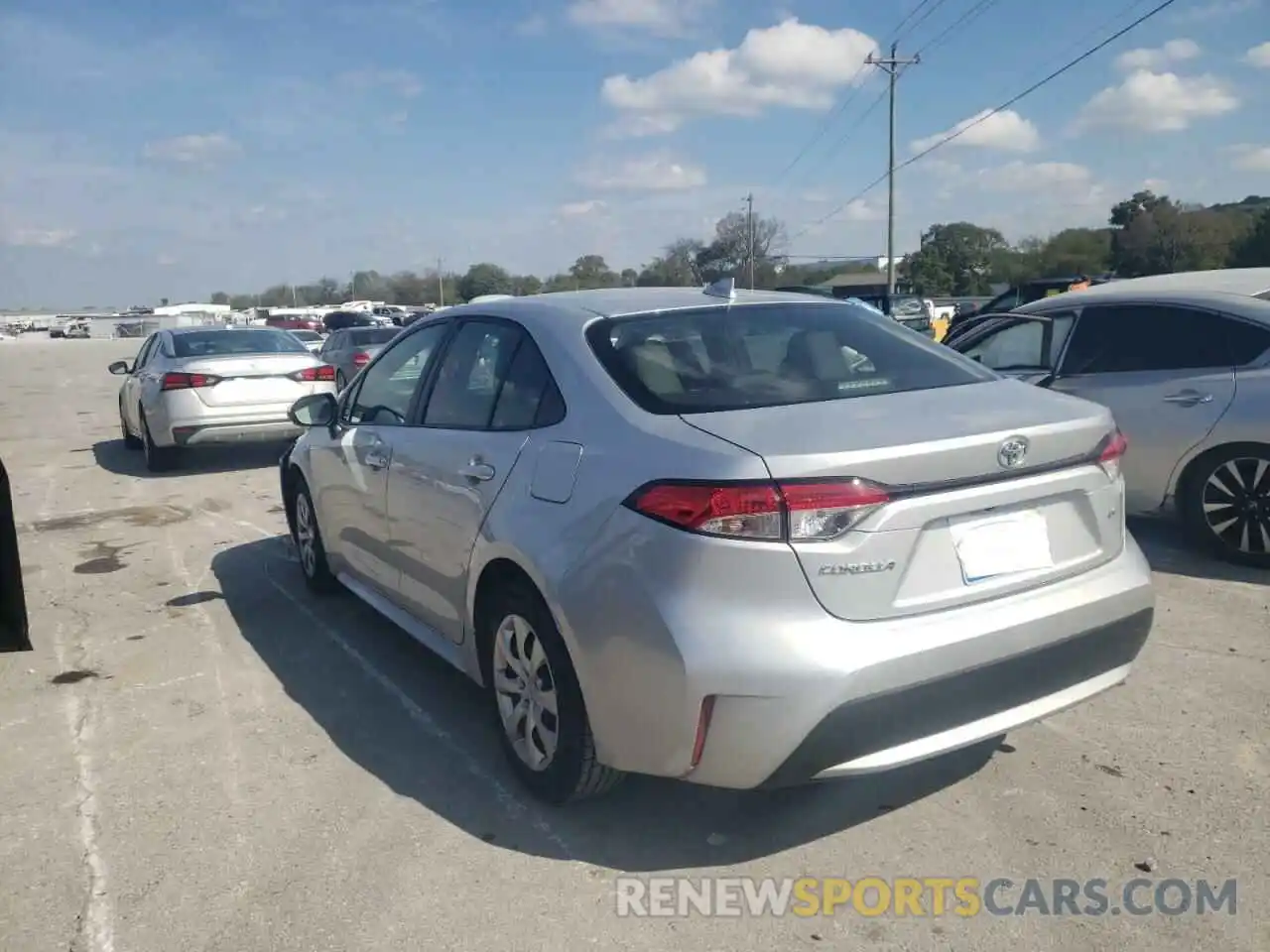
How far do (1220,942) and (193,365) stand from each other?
988cm

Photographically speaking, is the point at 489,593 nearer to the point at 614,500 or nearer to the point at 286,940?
the point at 614,500

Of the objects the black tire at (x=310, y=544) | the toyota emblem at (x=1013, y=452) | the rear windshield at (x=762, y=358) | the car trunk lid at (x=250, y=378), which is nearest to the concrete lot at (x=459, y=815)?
the black tire at (x=310, y=544)

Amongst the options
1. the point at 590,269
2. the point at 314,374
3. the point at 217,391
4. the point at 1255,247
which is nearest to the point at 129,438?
the point at 217,391

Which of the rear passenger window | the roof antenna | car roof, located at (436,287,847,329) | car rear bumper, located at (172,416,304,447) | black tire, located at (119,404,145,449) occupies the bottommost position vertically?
black tire, located at (119,404,145,449)

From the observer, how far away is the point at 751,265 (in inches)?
2279

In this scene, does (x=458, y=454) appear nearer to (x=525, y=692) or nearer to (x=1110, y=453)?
(x=525, y=692)

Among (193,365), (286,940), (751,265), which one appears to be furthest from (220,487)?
(751,265)

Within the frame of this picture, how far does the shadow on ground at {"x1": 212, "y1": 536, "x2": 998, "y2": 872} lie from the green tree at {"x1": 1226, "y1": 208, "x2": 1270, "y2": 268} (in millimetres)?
41910

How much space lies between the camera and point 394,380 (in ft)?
15.7

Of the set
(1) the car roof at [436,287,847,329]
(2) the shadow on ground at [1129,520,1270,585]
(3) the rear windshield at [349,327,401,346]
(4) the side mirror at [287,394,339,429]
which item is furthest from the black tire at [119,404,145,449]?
(2) the shadow on ground at [1129,520,1270,585]

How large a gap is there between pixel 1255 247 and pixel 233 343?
41.8 metres

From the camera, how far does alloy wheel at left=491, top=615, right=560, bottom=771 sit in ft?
10.9

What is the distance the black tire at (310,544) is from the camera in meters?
5.69

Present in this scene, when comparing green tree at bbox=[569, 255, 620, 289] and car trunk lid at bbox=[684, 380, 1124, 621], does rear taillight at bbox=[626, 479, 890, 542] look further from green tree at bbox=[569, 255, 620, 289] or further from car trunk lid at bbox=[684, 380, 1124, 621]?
green tree at bbox=[569, 255, 620, 289]
